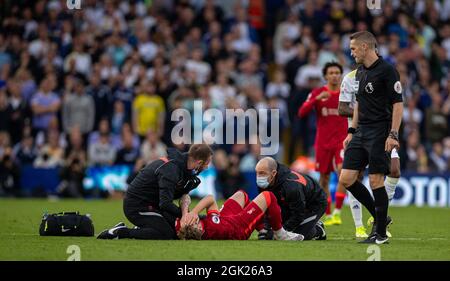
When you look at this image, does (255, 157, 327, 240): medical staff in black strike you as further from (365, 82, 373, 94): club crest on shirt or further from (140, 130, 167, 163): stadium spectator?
(140, 130, 167, 163): stadium spectator

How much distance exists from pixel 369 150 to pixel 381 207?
715 mm

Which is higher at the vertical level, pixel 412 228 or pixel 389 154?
pixel 389 154

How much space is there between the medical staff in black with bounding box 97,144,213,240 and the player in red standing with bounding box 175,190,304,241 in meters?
0.17

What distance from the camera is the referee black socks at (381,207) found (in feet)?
42.9

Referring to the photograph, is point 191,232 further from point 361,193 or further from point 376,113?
point 376,113

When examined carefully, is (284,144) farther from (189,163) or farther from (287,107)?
(189,163)

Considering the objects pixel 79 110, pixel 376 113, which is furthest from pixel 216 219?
pixel 79 110

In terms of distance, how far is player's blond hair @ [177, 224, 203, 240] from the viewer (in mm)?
13430

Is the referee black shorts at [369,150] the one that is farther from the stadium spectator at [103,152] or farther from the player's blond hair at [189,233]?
the stadium spectator at [103,152]

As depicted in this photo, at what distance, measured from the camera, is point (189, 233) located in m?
13.5

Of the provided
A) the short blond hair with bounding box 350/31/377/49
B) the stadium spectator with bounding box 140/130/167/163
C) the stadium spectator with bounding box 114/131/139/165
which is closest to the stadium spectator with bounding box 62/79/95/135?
the stadium spectator with bounding box 114/131/139/165

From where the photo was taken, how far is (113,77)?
2672 cm

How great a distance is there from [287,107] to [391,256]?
14421 mm
